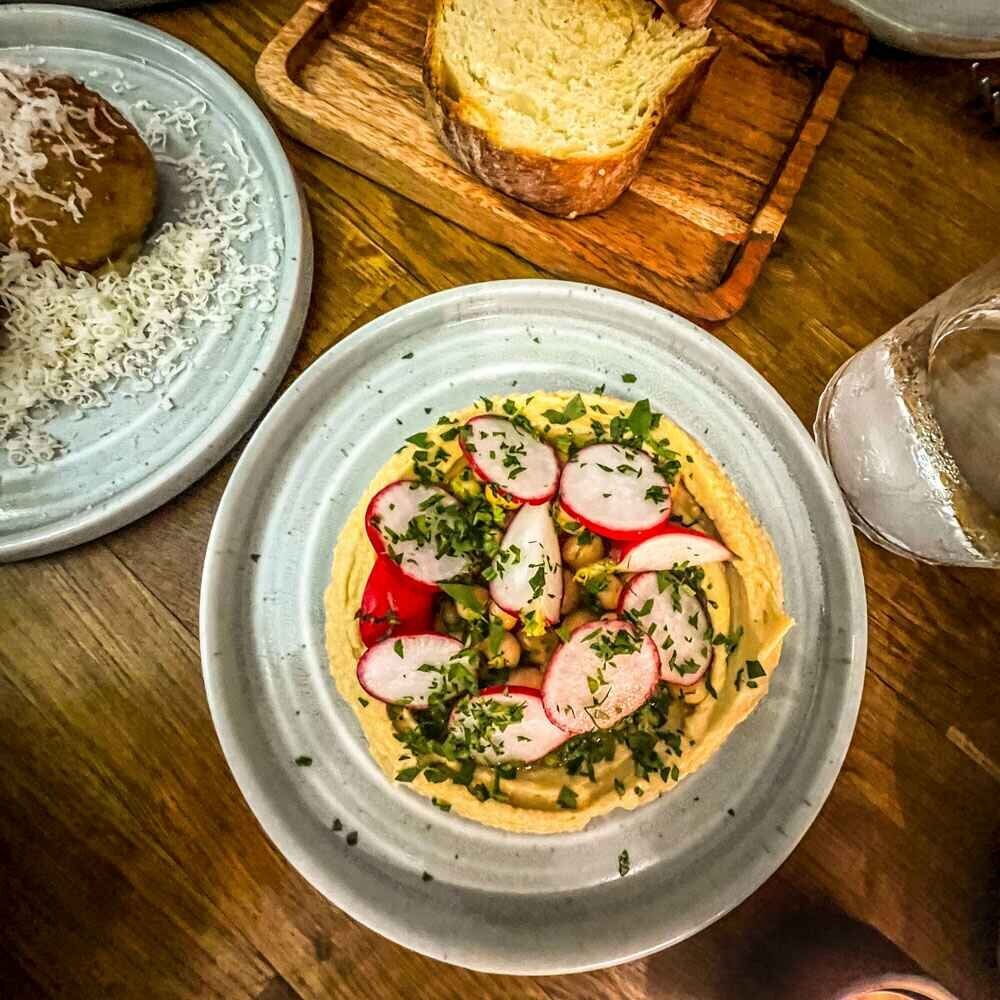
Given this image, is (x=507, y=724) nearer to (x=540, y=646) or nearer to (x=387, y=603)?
(x=540, y=646)

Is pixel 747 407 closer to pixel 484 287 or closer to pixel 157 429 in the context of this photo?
pixel 484 287

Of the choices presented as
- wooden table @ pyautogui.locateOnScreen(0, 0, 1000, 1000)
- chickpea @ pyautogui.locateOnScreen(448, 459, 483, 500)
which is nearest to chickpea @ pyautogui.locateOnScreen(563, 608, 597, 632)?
chickpea @ pyautogui.locateOnScreen(448, 459, 483, 500)

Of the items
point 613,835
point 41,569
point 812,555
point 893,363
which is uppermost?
point 893,363

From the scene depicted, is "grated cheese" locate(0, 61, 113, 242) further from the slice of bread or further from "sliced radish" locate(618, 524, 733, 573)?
"sliced radish" locate(618, 524, 733, 573)

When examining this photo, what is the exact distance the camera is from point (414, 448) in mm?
1239

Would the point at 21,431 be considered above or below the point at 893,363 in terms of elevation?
below

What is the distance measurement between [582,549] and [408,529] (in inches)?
10.2

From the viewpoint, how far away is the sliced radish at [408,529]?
1161 millimetres

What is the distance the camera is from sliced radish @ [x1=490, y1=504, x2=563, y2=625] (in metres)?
1.14

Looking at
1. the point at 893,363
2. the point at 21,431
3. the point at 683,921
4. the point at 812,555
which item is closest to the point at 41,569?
the point at 21,431

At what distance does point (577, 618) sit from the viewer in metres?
1.19

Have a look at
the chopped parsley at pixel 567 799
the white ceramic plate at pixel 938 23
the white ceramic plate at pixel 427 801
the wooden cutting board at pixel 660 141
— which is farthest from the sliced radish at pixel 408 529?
the white ceramic plate at pixel 938 23

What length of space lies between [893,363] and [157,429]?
3.84 ft

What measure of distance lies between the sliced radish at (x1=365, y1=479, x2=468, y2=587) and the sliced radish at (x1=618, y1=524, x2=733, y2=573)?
0.24 meters
